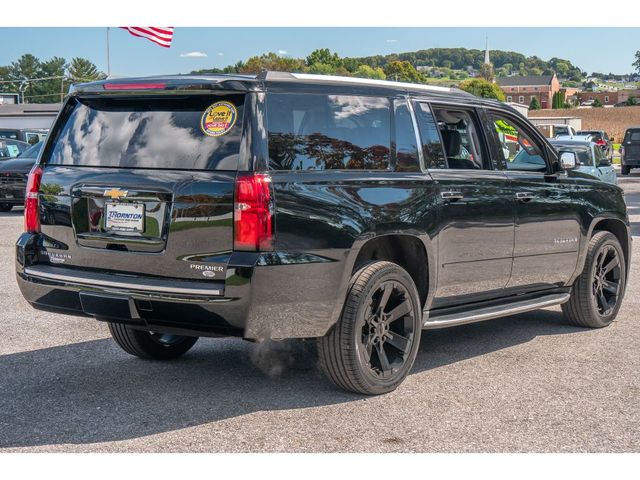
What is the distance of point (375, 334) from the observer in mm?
5824

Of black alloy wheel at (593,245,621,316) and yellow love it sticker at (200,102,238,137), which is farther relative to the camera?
black alloy wheel at (593,245,621,316)

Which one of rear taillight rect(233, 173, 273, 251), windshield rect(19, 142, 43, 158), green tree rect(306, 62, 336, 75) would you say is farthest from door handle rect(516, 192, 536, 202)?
windshield rect(19, 142, 43, 158)

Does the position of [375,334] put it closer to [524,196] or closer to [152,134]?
[152,134]

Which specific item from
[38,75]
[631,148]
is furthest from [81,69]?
[631,148]

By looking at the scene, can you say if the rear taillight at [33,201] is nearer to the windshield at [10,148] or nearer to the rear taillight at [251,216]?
the rear taillight at [251,216]

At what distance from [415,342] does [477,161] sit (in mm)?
1544

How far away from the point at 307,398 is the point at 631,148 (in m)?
35.1

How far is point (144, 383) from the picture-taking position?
6133 mm

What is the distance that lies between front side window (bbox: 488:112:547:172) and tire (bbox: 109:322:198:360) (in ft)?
8.93

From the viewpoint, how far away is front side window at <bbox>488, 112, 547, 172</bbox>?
7167mm

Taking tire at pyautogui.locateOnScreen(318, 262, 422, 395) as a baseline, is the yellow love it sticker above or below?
above

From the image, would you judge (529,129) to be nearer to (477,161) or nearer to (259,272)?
(477,161)

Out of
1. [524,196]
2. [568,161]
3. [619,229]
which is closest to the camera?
[524,196]

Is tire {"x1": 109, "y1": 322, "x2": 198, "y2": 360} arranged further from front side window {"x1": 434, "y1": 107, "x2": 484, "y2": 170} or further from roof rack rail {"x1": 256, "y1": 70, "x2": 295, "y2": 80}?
front side window {"x1": 434, "y1": 107, "x2": 484, "y2": 170}
